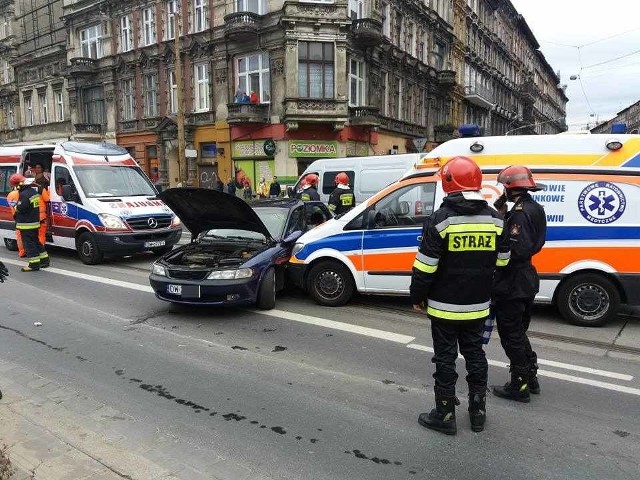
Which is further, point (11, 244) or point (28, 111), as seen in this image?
point (28, 111)

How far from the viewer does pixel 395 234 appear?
6.74 metres

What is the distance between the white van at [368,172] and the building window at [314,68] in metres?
9.68

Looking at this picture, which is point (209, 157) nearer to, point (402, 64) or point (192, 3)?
point (192, 3)

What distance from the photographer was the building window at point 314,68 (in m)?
22.9

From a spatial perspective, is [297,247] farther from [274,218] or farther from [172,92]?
[172,92]

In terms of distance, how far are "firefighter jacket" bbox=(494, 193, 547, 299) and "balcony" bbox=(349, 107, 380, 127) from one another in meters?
20.6

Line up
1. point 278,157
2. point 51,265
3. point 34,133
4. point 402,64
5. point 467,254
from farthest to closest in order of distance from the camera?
1. point 34,133
2. point 402,64
3. point 278,157
4. point 51,265
5. point 467,254

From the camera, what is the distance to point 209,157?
26656mm

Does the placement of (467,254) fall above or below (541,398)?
above

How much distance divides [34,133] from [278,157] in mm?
25221

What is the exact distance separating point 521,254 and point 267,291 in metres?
3.63

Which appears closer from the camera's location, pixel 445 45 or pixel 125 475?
pixel 125 475

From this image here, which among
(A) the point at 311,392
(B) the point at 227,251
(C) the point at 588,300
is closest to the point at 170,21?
(B) the point at 227,251

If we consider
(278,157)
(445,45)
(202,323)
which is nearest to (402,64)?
(445,45)
